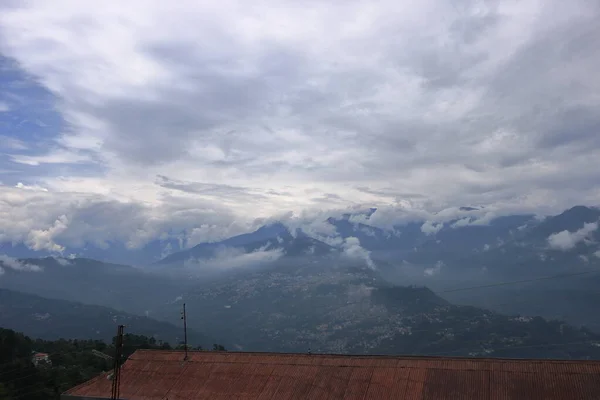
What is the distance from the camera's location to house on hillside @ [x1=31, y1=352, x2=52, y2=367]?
64562 millimetres

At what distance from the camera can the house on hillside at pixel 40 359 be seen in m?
64.6

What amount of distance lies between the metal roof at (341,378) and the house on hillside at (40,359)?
36.7 m

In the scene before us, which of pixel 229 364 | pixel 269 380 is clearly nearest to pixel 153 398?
pixel 229 364

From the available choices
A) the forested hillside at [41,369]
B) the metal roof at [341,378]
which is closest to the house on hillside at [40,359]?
the forested hillside at [41,369]

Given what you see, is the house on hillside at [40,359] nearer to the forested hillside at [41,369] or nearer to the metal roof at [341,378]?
the forested hillside at [41,369]

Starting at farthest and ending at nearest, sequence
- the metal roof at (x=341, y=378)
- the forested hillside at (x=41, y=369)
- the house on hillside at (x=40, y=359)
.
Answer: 1. the house on hillside at (x=40, y=359)
2. the forested hillside at (x=41, y=369)
3. the metal roof at (x=341, y=378)

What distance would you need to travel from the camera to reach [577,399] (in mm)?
25250

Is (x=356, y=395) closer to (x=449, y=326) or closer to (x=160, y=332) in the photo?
(x=449, y=326)

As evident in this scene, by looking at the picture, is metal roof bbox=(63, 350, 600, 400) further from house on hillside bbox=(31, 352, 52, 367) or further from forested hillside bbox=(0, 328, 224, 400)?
house on hillside bbox=(31, 352, 52, 367)

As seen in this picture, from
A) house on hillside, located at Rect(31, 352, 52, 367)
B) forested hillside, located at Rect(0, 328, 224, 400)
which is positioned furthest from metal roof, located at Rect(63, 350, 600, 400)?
house on hillside, located at Rect(31, 352, 52, 367)

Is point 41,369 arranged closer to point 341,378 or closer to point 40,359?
point 40,359

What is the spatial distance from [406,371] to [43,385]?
42077 mm

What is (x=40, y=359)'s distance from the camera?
68.6 metres

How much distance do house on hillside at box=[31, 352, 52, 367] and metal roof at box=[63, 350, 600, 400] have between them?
36.7 metres
